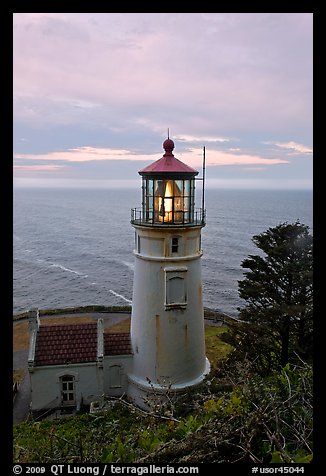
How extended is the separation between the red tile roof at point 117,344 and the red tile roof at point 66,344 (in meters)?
0.39

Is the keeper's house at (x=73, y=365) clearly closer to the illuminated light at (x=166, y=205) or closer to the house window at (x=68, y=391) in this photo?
the house window at (x=68, y=391)

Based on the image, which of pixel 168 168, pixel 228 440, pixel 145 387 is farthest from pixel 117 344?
pixel 228 440

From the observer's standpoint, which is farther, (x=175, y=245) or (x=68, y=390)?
(x=68, y=390)

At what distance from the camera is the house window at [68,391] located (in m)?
11.2

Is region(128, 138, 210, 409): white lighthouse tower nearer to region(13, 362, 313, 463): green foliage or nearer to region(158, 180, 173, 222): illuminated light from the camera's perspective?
region(158, 180, 173, 222): illuminated light

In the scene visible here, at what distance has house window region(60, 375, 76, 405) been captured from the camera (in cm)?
1116

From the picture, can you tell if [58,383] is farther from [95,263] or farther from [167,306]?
[95,263]

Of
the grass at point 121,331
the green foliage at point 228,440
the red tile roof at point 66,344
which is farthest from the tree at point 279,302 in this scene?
the green foliage at point 228,440

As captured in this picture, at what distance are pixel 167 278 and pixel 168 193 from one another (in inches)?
99.0

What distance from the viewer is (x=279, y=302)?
11414 mm

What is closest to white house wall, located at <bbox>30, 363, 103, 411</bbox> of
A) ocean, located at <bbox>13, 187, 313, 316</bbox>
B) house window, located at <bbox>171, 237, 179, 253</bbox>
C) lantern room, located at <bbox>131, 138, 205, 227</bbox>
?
house window, located at <bbox>171, 237, 179, 253</bbox>
